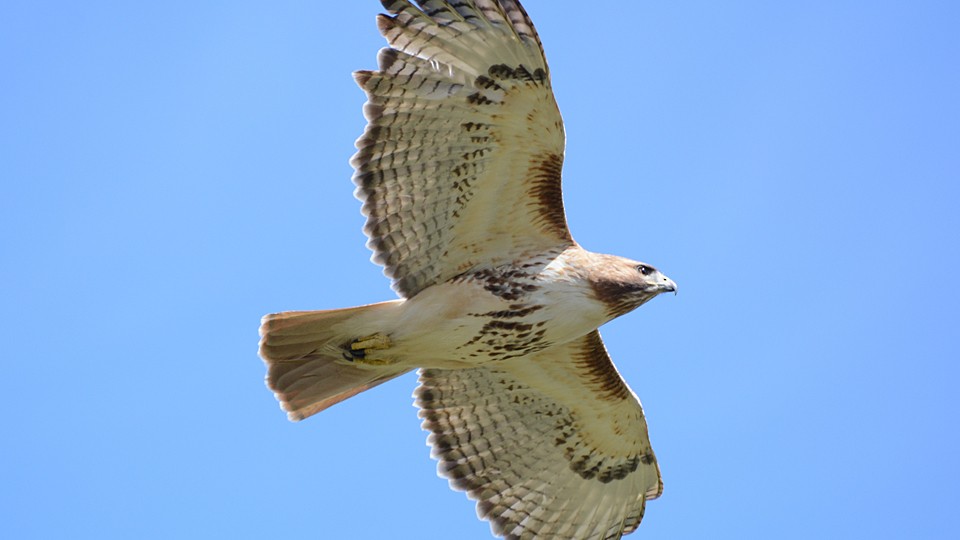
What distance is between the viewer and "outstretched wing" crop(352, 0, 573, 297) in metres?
8.23

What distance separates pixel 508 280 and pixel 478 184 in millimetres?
698

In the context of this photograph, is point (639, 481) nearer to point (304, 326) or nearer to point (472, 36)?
point (304, 326)

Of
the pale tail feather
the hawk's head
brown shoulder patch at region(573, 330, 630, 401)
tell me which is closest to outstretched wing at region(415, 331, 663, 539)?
brown shoulder patch at region(573, 330, 630, 401)

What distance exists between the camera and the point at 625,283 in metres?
8.83

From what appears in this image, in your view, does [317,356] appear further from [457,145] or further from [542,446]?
[542,446]

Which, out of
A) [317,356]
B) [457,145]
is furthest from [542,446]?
[457,145]

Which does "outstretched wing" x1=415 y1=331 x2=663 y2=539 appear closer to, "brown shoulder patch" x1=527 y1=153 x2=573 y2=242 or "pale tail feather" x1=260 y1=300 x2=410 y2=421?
"pale tail feather" x1=260 y1=300 x2=410 y2=421

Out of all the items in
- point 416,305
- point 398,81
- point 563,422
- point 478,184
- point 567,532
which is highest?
point 398,81

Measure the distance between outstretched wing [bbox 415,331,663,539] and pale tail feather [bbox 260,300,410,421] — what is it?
954mm

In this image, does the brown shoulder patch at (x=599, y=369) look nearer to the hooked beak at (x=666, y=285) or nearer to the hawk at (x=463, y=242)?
the hawk at (x=463, y=242)

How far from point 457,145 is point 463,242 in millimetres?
785

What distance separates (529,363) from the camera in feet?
32.5

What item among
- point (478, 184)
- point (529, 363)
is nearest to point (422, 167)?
point (478, 184)

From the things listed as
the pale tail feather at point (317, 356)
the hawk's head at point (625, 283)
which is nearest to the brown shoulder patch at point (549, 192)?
the hawk's head at point (625, 283)
